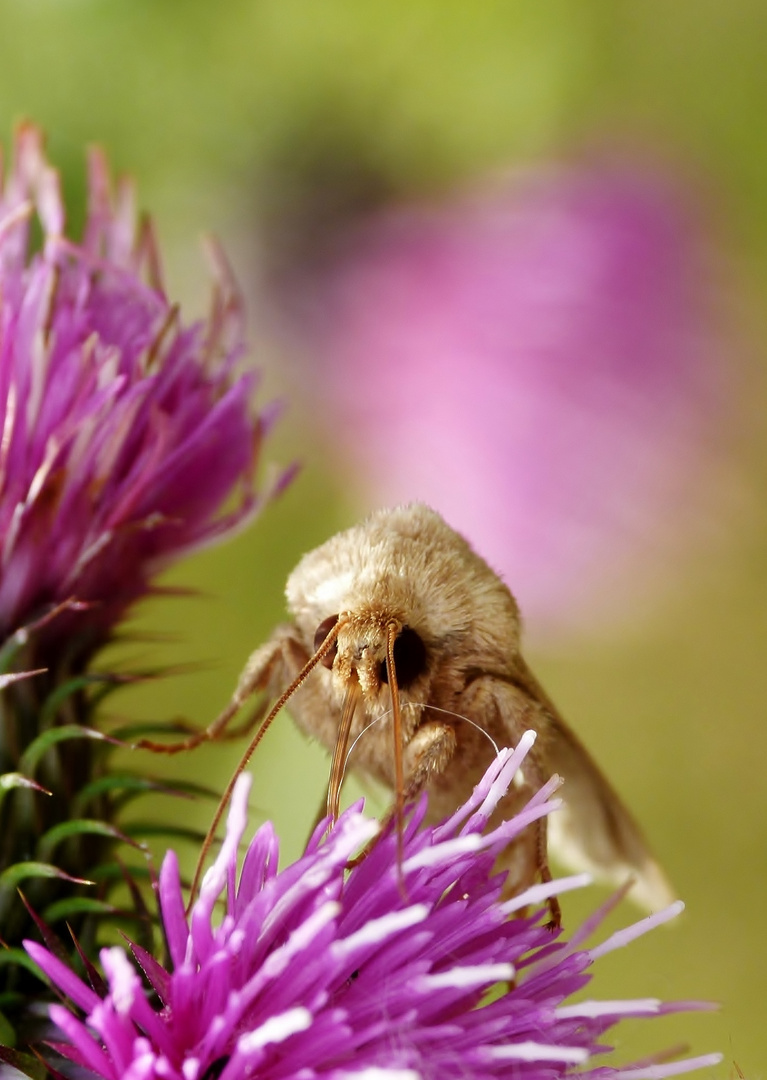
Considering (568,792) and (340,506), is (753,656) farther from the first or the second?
(568,792)

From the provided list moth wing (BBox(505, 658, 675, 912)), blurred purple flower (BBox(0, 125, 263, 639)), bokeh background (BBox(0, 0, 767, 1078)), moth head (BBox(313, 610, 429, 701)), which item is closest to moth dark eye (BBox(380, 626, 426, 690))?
moth head (BBox(313, 610, 429, 701))

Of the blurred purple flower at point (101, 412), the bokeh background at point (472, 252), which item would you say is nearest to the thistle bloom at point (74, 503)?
the blurred purple flower at point (101, 412)

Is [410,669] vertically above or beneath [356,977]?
above

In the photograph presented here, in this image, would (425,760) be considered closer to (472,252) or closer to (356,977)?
(356,977)

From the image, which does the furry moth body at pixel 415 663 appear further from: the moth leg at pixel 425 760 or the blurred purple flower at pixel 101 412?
the blurred purple flower at pixel 101 412

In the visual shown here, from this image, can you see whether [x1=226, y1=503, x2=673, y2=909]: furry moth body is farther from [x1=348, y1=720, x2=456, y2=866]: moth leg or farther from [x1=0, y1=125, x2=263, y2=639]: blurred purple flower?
[x1=0, y1=125, x2=263, y2=639]: blurred purple flower

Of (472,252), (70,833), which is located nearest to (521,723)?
(70,833)
